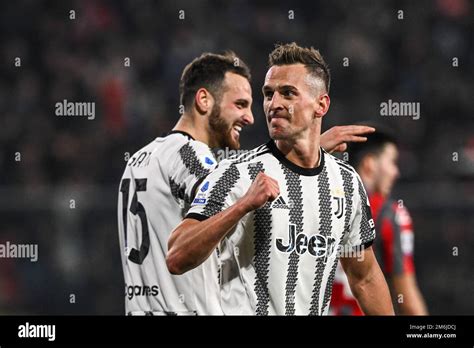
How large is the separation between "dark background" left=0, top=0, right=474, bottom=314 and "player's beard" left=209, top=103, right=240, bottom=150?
3669 mm

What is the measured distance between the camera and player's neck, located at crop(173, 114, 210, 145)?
5.32 meters

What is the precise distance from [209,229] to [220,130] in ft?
5.43

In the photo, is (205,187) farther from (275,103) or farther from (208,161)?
(208,161)

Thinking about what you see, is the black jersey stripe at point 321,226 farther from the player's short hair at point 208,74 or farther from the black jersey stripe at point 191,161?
the player's short hair at point 208,74

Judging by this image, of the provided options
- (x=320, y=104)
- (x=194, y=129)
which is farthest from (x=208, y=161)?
(x=320, y=104)

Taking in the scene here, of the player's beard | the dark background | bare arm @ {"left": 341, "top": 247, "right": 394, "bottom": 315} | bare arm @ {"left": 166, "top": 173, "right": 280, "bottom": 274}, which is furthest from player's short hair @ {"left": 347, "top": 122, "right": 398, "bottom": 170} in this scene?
bare arm @ {"left": 166, "top": 173, "right": 280, "bottom": 274}

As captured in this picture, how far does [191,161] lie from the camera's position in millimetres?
5012

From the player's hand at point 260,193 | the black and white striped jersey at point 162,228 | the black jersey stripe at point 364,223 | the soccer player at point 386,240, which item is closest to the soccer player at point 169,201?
the black and white striped jersey at point 162,228

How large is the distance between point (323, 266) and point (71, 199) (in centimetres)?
514

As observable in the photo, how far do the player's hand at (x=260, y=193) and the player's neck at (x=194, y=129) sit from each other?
153 cm

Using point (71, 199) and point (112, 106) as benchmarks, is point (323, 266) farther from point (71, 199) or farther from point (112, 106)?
point (112, 106)

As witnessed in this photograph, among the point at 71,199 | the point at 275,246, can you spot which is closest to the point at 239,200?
the point at 275,246

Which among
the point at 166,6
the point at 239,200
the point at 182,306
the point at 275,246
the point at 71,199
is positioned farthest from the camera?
the point at 166,6
